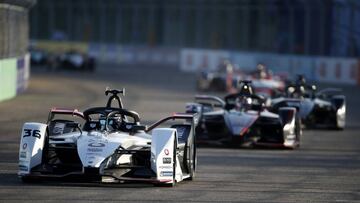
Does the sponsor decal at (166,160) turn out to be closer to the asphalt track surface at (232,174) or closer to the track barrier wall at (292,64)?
the asphalt track surface at (232,174)

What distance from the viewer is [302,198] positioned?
43.2 feet

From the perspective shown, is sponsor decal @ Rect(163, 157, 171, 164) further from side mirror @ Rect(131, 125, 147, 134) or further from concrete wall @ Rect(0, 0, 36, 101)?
concrete wall @ Rect(0, 0, 36, 101)

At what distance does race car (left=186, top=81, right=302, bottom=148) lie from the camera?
20703 mm

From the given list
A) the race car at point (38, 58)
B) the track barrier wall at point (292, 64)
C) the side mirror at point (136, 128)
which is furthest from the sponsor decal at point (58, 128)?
the race car at point (38, 58)

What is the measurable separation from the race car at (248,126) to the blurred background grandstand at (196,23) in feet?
129

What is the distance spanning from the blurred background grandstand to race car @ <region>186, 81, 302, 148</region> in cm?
3936

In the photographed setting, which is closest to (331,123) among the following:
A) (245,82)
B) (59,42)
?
(245,82)

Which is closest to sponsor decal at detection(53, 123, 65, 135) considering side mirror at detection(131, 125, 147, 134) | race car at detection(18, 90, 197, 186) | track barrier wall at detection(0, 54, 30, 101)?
race car at detection(18, 90, 197, 186)

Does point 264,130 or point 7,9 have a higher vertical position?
point 7,9

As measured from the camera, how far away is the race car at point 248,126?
20703mm

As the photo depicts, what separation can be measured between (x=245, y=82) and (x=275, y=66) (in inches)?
1492

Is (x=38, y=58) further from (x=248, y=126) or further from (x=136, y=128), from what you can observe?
(x=136, y=128)

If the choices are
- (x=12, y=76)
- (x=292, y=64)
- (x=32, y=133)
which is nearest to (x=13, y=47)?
(x=12, y=76)

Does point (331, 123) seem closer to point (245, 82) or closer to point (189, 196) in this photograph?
point (245, 82)
